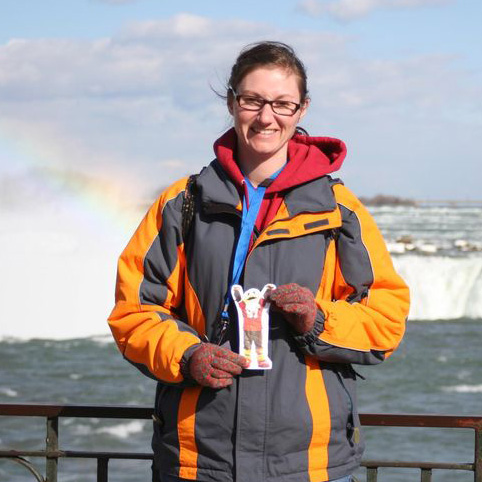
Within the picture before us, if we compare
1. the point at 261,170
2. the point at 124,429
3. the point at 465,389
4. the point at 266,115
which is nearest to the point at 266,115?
the point at 266,115

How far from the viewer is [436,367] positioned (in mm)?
18156

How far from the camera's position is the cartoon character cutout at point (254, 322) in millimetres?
2078

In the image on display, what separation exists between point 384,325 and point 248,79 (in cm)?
64

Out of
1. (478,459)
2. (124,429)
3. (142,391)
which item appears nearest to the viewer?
(478,459)

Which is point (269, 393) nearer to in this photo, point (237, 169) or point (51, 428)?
point (237, 169)

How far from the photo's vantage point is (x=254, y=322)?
2086 millimetres

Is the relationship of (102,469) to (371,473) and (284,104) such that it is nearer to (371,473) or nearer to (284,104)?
(371,473)

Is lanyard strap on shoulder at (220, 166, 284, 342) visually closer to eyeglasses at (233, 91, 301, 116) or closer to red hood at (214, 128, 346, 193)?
red hood at (214, 128, 346, 193)

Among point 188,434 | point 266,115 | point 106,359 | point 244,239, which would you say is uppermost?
point 266,115

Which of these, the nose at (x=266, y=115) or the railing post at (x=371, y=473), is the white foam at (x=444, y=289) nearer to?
the railing post at (x=371, y=473)

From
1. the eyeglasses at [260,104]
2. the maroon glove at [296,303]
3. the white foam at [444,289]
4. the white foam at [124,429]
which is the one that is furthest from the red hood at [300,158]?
the white foam at [444,289]

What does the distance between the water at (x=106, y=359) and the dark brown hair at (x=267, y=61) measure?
9022mm

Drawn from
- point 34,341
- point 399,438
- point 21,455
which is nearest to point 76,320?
point 34,341

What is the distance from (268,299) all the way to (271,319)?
9 cm
